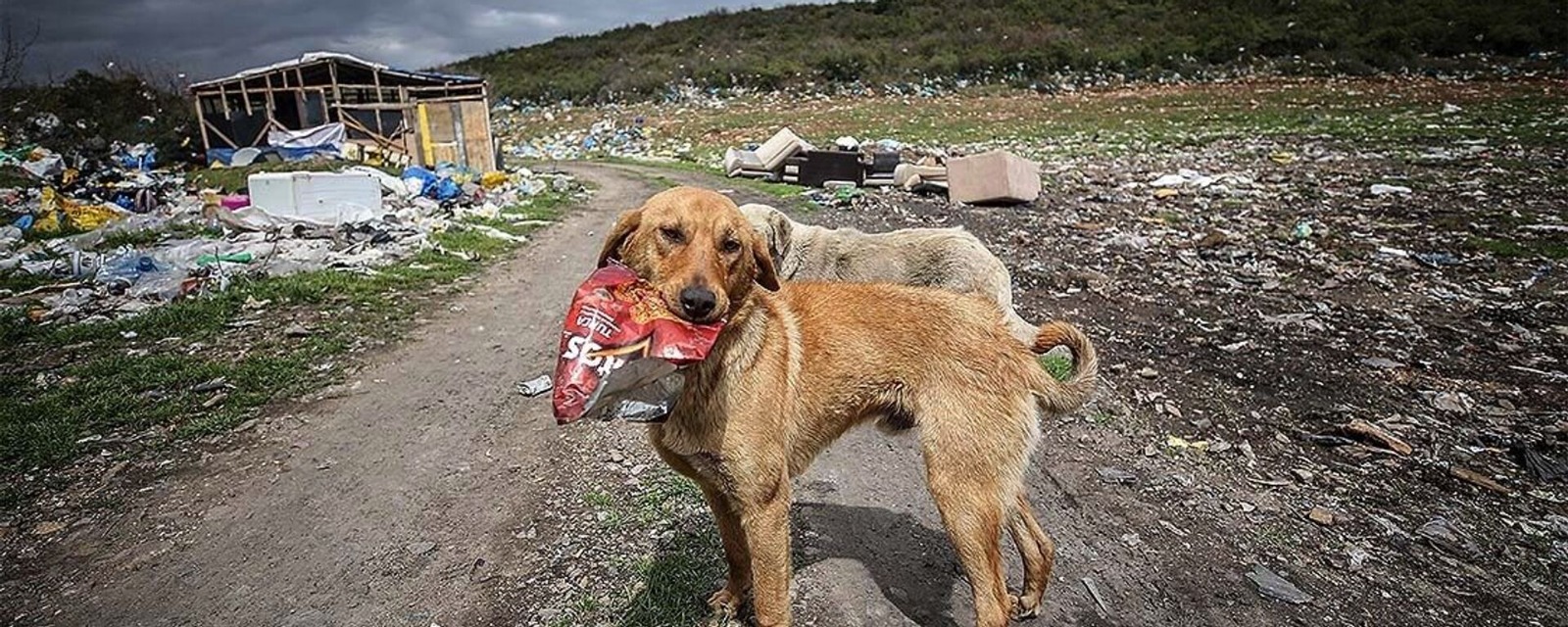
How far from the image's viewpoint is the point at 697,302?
8.21 feet

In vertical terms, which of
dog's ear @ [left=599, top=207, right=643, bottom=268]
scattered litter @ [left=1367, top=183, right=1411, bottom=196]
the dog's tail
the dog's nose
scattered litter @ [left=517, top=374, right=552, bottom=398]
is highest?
dog's ear @ [left=599, top=207, right=643, bottom=268]

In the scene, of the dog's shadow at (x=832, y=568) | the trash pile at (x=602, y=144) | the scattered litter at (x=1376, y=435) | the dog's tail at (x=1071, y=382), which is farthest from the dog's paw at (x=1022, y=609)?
the trash pile at (x=602, y=144)

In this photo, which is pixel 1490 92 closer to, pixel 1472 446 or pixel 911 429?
pixel 1472 446

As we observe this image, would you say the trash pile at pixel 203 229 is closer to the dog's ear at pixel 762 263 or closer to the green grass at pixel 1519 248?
the dog's ear at pixel 762 263

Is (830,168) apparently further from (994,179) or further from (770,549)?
(770,549)

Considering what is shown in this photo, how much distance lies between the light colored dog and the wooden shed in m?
18.0

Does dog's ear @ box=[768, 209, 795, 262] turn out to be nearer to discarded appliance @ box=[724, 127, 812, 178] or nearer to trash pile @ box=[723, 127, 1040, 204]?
trash pile @ box=[723, 127, 1040, 204]

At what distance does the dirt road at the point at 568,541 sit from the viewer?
339cm

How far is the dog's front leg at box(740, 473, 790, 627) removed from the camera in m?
2.86

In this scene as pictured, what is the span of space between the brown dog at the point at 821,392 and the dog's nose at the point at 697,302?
40 mm

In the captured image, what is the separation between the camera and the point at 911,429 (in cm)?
321

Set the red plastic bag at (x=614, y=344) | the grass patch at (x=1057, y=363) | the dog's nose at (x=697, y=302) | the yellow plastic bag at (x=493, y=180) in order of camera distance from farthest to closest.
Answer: the yellow plastic bag at (x=493, y=180)
the grass patch at (x=1057, y=363)
the dog's nose at (x=697, y=302)
the red plastic bag at (x=614, y=344)

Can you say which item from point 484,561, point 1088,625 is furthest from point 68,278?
point 1088,625

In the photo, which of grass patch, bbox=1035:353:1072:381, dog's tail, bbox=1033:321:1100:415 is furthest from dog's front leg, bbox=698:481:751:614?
grass patch, bbox=1035:353:1072:381
